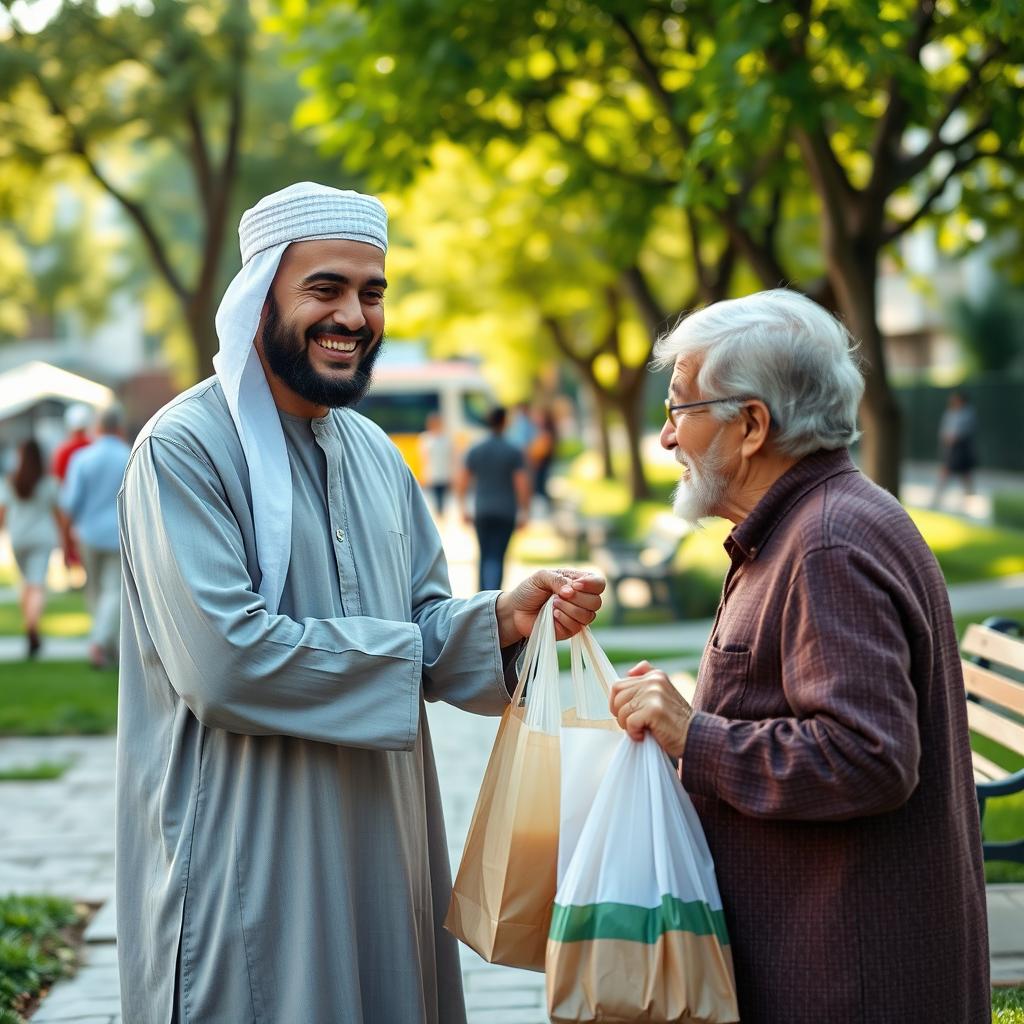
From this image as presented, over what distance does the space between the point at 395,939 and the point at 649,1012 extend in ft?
2.38

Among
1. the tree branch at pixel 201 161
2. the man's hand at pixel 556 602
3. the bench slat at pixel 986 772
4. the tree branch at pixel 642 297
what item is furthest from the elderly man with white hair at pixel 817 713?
the tree branch at pixel 201 161

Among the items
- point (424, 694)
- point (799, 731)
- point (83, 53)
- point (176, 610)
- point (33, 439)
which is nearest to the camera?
point (799, 731)

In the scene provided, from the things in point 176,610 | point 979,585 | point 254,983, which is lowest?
point 254,983

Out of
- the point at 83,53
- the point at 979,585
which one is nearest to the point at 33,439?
the point at 83,53

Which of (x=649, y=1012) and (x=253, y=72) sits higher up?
(x=253, y=72)

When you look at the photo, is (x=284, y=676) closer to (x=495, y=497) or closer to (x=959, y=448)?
(x=495, y=497)

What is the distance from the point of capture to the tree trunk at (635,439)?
23.8 m

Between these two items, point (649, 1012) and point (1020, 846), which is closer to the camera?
point (649, 1012)

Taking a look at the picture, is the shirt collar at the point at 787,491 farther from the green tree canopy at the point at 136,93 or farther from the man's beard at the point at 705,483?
the green tree canopy at the point at 136,93

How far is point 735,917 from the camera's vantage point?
2500 mm

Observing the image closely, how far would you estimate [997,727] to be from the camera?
475 cm

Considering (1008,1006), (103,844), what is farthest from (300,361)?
(103,844)

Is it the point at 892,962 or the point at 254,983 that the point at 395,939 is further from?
the point at 892,962

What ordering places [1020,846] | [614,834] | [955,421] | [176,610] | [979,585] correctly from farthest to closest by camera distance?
[955,421]
[979,585]
[1020,846]
[176,610]
[614,834]
